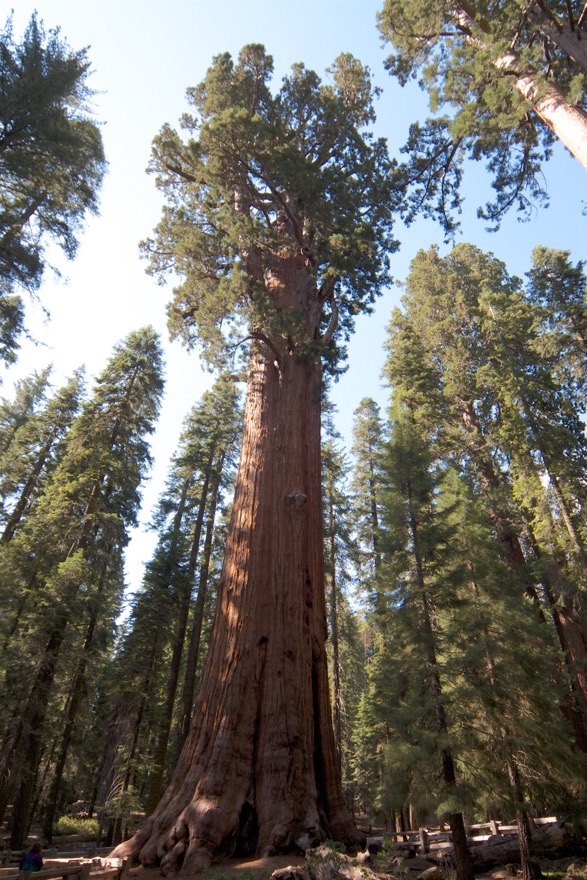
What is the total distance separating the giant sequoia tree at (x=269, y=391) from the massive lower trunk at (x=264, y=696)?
0.02m

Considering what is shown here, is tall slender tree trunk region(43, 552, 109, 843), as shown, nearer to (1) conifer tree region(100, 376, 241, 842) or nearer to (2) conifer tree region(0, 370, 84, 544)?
(1) conifer tree region(100, 376, 241, 842)

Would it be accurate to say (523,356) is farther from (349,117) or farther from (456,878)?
(456,878)

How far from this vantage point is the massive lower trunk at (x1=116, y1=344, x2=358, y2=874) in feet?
19.9

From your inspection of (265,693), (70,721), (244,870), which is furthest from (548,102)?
(70,721)

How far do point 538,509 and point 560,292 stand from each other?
9312mm

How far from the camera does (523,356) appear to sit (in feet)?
55.4

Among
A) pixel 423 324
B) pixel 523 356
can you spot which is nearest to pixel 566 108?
pixel 523 356

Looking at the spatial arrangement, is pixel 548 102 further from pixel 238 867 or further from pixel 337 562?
pixel 337 562

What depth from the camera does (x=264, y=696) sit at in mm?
7145

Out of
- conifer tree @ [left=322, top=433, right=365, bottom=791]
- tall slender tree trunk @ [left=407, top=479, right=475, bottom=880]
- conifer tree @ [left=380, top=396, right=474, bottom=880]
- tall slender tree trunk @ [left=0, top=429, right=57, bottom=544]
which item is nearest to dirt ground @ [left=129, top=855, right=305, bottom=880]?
conifer tree @ [left=380, top=396, right=474, bottom=880]

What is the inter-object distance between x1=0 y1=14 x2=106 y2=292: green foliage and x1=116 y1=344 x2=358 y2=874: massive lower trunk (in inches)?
275

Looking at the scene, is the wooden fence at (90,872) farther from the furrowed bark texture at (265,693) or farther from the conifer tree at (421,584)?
the conifer tree at (421,584)

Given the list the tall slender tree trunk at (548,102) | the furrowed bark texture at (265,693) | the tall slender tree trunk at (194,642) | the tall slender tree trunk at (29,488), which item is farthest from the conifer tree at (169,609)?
the tall slender tree trunk at (548,102)

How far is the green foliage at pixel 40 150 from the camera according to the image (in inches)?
396
